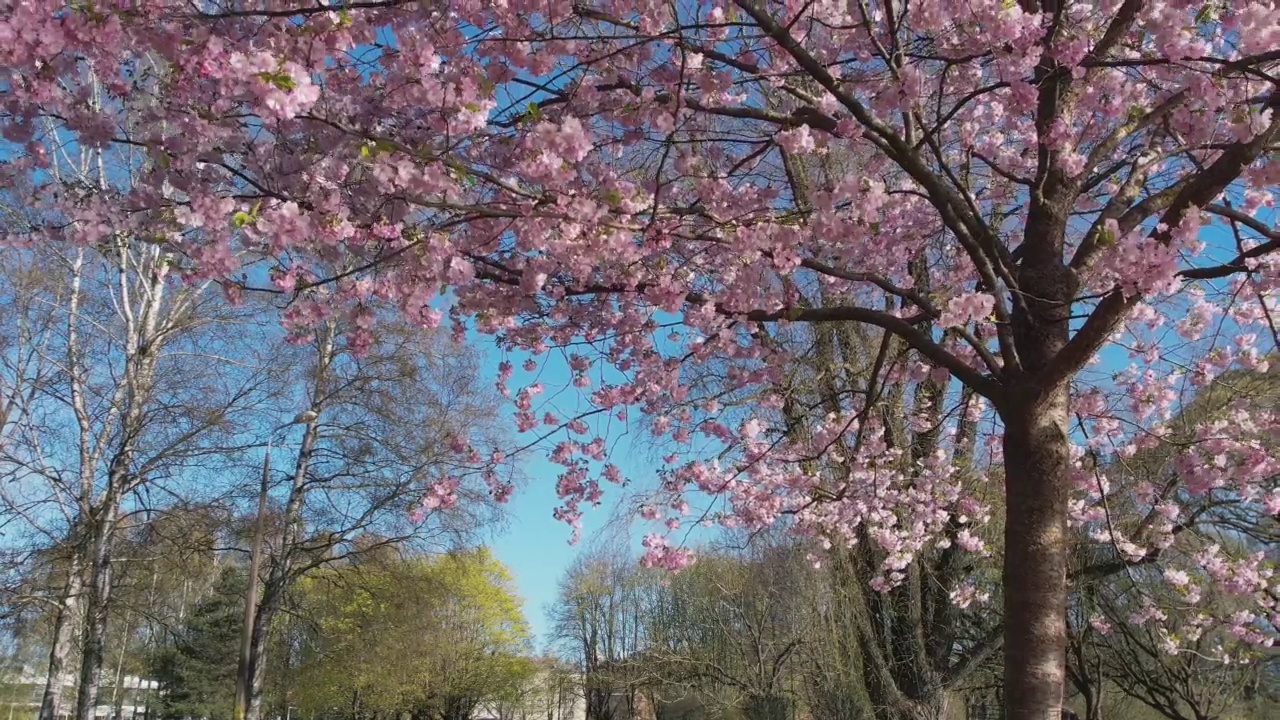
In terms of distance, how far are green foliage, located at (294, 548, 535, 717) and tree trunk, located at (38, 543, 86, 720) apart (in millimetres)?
3985

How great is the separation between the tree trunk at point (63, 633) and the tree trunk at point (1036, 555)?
13.1 m

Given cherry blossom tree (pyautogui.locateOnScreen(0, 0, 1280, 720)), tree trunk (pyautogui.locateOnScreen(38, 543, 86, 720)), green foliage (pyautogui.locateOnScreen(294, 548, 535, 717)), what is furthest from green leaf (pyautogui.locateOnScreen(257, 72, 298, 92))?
green foliage (pyautogui.locateOnScreen(294, 548, 535, 717))

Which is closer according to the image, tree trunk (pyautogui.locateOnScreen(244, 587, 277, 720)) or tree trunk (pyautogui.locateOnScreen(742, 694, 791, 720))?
tree trunk (pyautogui.locateOnScreen(742, 694, 791, 720))

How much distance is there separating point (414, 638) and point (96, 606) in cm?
1324

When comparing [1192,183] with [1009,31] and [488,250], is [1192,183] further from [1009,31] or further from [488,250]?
[488,250]

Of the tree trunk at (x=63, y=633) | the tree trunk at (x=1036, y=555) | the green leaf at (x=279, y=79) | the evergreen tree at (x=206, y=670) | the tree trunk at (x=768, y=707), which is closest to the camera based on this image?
the green leaf at (x=279, y=79)

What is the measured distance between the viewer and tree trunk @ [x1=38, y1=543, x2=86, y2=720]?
1295 cm

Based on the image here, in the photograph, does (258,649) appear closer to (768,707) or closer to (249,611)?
(249,611)

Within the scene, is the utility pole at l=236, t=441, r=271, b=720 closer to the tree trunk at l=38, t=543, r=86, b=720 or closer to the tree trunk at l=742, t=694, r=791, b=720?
the tree trunk at l=38, t=543, r=86, b=720

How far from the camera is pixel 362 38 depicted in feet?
12.1

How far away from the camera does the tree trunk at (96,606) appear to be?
13.4 metres

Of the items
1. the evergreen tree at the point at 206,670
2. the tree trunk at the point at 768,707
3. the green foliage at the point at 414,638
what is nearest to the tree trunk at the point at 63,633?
the green foliage at the point at 414,638

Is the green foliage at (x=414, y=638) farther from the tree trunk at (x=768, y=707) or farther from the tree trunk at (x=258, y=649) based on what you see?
the tree trunk at (x=768, y=707)

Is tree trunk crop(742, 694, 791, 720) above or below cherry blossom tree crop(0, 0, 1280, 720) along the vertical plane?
below
